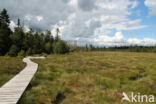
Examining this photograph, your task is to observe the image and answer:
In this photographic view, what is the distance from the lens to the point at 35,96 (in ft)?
19.9

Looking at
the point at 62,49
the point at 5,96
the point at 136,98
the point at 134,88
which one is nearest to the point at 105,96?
the point at 136,98

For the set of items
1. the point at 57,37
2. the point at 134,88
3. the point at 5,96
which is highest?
the point at 57,37

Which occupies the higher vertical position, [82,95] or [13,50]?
[13,50]

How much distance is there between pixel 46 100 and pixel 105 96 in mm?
3405

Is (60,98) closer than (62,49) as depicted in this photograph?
Yes

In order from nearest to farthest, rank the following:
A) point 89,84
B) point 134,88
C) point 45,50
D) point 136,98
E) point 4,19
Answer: point 136,98
point 134,88
point 89,84
point 4,19
point 45,50

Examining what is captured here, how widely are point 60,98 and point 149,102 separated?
501cm

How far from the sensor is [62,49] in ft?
135

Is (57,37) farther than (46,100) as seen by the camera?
Yes

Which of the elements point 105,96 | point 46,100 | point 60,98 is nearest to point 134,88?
point 105,96

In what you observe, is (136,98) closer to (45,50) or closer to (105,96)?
(105,96)

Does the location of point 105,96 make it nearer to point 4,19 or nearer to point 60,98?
point 60,98

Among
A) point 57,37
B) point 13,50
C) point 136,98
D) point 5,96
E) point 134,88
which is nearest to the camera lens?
point 5,96

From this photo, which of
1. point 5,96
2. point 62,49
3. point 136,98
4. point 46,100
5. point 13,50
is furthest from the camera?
point 62,49
